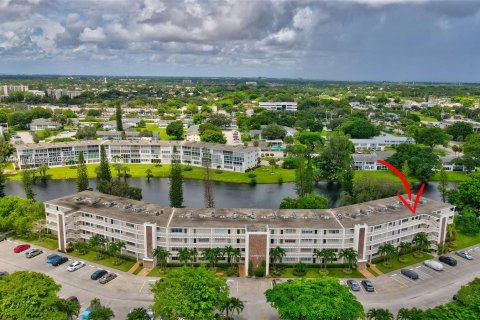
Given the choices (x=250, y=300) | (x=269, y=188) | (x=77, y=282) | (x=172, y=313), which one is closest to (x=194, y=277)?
(x=172, y=313)

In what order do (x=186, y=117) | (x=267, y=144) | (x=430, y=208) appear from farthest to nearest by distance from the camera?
(x=186, y=117)
(x=267, y=144)
(x=430, y=208)

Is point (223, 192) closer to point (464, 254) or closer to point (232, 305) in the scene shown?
point (464, 254)

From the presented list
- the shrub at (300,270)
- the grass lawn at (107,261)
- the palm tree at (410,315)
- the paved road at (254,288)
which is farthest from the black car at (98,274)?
the palm tree at (410,315)

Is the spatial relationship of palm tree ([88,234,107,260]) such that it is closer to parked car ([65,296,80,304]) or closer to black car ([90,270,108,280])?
black car ([90,270,108,280])

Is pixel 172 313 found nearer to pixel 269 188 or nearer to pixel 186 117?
pixel 269 188

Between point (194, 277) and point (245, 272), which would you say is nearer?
point (194, 277)

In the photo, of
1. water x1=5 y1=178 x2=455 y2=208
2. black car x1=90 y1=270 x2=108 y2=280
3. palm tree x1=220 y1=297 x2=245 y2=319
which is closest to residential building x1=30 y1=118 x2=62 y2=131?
water x1=5 y1=178 x2=455 y2=208

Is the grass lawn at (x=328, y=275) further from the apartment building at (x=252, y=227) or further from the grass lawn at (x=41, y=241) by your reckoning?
the grass lawn at (x=41, y=241)
